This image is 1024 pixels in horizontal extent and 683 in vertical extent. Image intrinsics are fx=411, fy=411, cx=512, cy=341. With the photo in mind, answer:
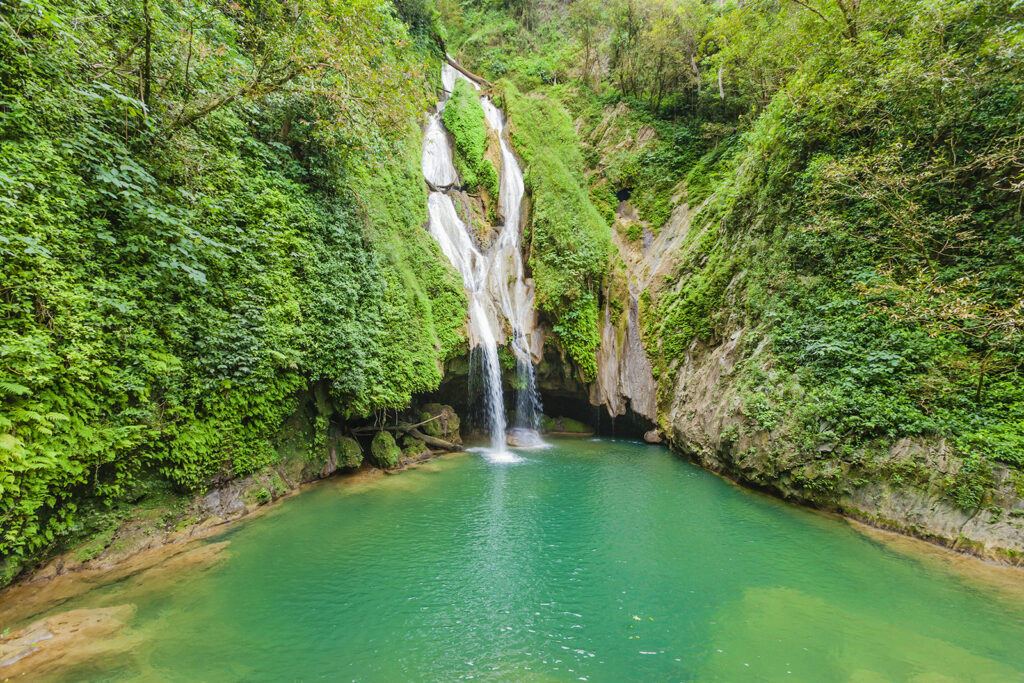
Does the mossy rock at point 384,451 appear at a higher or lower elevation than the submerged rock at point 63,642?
higher

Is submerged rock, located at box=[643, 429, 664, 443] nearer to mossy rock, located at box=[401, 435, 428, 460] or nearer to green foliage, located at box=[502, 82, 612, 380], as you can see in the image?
green foliage, located at box=[502, 82, 612, 380]

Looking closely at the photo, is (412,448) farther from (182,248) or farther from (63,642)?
(63,642)

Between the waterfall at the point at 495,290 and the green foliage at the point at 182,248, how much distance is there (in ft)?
11.2

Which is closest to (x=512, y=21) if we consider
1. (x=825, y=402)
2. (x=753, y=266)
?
(x=753, y=266)

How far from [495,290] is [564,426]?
6.06 meters

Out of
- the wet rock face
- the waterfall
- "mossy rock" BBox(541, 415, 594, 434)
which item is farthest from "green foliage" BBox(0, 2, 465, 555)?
"mossy rock" BBox(541, 415, 594, 434)

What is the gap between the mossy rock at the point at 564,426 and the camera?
53.2ft

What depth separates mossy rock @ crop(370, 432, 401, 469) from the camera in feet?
33.6

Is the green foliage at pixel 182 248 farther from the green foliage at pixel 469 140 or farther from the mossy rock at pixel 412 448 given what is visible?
the green foliage at pixel 469 140

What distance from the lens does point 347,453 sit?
9578mm

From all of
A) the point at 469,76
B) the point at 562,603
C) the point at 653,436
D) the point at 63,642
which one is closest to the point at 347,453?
the point at 63,642

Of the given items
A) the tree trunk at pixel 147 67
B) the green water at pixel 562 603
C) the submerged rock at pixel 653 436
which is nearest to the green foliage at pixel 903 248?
the green water at pixel 562 603

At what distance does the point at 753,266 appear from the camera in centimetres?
1060

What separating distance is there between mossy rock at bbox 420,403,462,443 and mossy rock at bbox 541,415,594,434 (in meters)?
4.18
